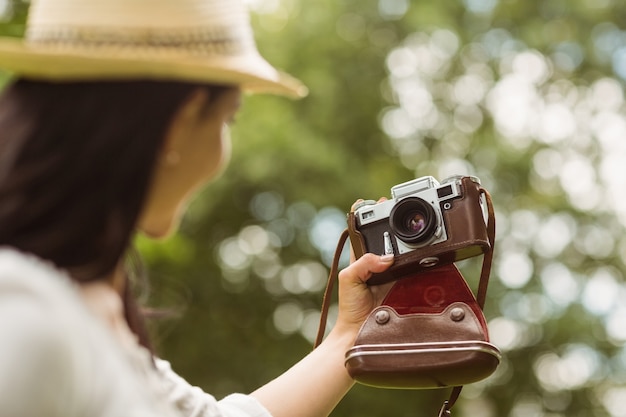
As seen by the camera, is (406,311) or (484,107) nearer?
(406,311)

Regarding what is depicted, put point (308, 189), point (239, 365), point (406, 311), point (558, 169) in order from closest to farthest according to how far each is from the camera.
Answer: point (406, 311)
point (308, 189)
point (239, 365)
point (558, 169)

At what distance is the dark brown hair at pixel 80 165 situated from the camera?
110cm

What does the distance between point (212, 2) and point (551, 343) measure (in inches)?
365

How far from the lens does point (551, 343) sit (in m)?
10.0

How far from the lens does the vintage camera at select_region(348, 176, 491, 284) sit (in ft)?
6.50

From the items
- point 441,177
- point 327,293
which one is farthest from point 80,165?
point 441,177

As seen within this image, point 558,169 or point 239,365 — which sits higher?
point 558,169

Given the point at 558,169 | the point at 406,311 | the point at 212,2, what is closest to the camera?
the point at 212,2

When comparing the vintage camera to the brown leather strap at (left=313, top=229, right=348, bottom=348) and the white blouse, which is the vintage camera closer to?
the brown leather strap at (left=313, top=229, right=348, bottom=348)

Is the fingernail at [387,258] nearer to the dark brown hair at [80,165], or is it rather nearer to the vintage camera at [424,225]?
the vintage camera at [424,225]

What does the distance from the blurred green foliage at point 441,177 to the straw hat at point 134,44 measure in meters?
8.04

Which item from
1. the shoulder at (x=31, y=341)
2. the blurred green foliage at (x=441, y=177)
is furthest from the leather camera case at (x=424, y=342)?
the blurred green foliage at (x=441, y=177)

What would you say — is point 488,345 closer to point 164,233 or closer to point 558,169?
point 164,233

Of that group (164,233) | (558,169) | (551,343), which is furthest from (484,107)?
(164,233)
